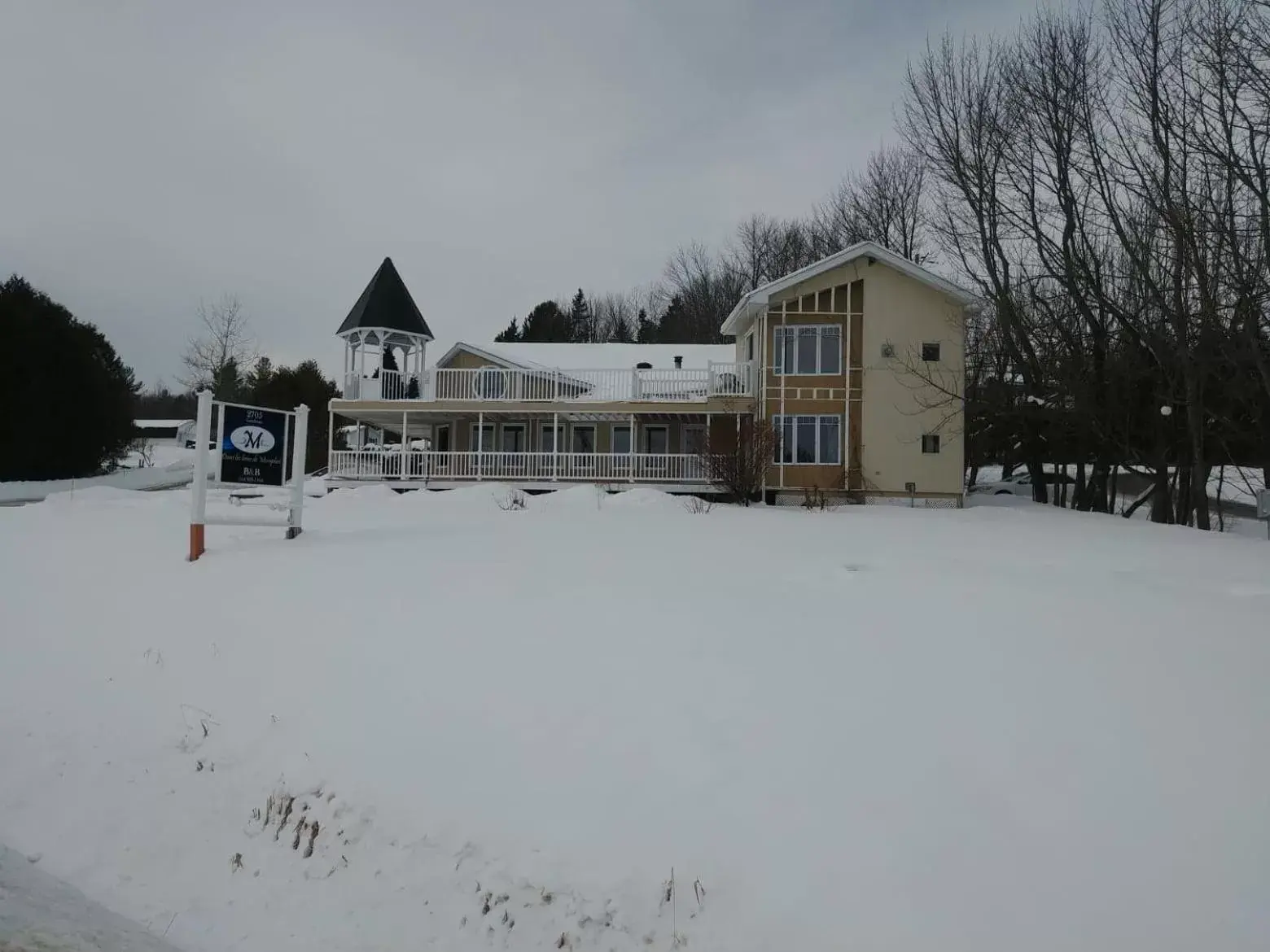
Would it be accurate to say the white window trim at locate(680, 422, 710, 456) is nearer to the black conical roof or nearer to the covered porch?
the covered porch

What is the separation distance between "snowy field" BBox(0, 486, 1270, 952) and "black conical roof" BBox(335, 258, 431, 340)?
52.2 ft

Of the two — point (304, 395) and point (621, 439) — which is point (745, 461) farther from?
point (304, 395)

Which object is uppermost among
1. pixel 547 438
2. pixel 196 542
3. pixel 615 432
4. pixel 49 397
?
pixel 49 397

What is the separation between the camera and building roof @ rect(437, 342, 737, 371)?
2650 cm

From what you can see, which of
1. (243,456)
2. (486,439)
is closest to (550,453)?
(486,439)

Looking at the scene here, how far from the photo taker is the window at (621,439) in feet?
85.8

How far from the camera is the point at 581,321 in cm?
6122

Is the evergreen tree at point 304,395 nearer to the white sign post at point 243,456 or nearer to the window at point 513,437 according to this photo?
the window at point 513,437

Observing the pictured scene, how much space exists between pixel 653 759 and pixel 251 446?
9.04 meters

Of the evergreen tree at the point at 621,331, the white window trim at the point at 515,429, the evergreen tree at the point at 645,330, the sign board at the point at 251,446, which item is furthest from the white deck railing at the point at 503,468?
the evergreen tree at the point at 621,331

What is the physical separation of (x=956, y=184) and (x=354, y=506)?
61.6 feet

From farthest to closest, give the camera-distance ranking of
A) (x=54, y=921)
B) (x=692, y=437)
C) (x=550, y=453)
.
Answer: (x=692, y=437) < (x=550, y=453) < (x=54, y=921)

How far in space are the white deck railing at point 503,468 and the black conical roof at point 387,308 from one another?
396cm

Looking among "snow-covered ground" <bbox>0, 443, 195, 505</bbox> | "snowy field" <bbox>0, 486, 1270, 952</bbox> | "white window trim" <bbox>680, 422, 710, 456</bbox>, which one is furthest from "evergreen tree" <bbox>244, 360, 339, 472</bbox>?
"snowy field" <bbox>0, 486, 1270, 952</bbox>
